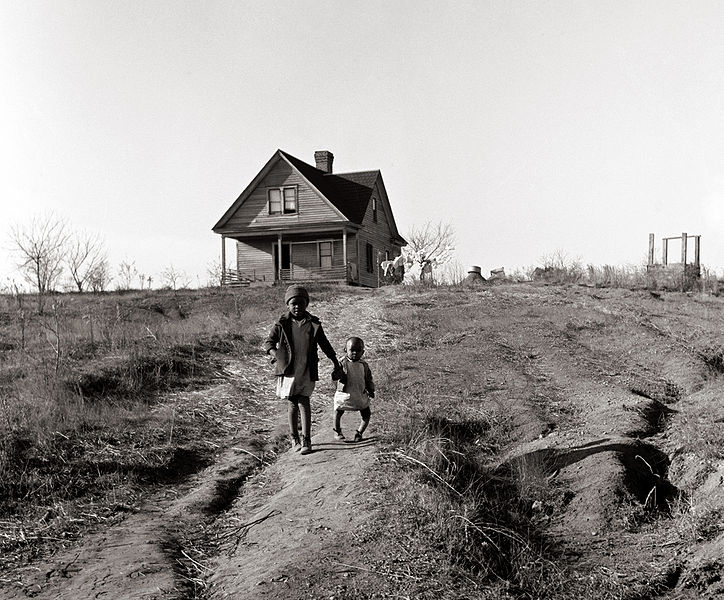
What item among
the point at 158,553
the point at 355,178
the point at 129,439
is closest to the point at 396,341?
the point at 129,439

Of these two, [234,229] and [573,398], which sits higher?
[234,229]

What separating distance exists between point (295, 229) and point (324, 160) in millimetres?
7584

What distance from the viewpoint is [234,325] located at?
17.0 m

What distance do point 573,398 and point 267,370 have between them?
5.32 metres

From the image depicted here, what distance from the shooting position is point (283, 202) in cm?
3438

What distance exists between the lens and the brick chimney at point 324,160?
3994cm

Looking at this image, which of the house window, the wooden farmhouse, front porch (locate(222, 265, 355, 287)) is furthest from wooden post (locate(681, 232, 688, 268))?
the house window

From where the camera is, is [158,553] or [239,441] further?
[239,441]

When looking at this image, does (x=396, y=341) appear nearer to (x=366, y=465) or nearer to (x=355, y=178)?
(x=366, y=465)

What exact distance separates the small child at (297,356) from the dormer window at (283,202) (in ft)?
88.4

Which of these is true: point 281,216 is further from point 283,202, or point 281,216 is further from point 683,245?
point 683,245

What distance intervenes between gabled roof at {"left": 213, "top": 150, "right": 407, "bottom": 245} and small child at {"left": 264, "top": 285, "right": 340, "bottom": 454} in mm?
25737

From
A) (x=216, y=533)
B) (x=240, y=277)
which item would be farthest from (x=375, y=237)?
(x=216, y=533)

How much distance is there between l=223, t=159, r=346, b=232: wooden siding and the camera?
1331 inches
